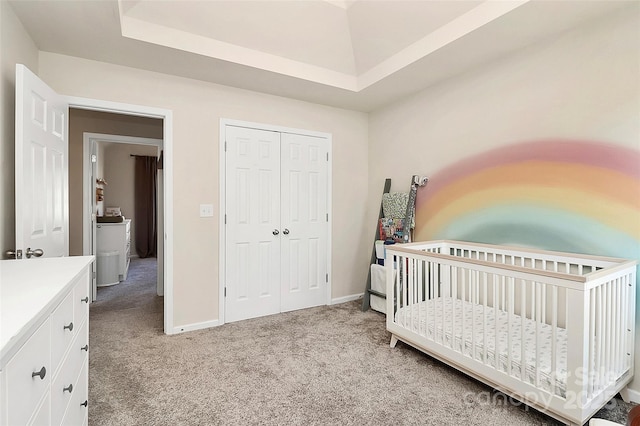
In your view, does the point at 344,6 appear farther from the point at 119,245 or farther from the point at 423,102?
the point at 119,245

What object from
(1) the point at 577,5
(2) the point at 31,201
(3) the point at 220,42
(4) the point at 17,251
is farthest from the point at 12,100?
(1) the point at 577,5

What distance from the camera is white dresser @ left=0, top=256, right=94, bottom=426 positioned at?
2.38 ft

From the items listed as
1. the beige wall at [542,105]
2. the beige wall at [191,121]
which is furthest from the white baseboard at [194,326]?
the beige wall at [542,105]

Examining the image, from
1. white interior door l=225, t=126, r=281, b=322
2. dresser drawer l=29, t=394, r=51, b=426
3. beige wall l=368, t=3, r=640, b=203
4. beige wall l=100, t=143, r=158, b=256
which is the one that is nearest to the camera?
dresser drawer l=29, t=394, r=51, b=426

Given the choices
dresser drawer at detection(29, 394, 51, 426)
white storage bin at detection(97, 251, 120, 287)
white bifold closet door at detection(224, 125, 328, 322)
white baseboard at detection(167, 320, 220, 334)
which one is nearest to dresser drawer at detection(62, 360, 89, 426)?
dresser drawer at detection(29, 394, 51, 426)

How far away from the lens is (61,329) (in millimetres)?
1092

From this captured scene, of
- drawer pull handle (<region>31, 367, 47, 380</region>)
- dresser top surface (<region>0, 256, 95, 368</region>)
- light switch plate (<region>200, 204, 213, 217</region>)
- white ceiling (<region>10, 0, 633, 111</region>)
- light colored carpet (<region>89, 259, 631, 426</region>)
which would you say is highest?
white ceiling (<region>10, 0, 633, 111</region>)

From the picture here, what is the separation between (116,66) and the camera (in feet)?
8.35

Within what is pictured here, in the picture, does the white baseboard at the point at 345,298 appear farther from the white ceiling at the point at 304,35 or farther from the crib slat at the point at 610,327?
the crib slat at the point at 610,327

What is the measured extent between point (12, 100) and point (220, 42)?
1.37 metres

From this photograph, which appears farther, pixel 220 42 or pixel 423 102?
pixel 423 102

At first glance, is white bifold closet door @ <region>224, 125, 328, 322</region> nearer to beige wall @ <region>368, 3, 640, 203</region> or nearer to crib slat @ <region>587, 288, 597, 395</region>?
beige wall @ <region>368, 3, 640, 203</region>

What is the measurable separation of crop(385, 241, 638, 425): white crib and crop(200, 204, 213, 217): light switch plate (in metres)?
1.76

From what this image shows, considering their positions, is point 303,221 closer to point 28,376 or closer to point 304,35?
point 304,35
